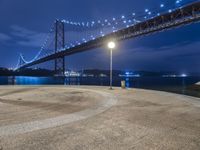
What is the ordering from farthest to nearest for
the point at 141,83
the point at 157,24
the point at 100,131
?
the point at 141,83
the point at 157,24
the point at 100,131

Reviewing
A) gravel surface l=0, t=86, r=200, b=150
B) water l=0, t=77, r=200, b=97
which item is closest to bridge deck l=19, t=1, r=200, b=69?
water l=0, t=77, r=200, b=97

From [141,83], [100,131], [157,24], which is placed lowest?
[100,131]

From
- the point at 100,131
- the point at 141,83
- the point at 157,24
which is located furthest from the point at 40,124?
the point at 141,83

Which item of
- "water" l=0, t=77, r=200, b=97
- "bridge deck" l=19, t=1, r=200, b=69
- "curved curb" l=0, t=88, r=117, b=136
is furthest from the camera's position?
"bridge deck" l=19, t=1, r=200, b=69

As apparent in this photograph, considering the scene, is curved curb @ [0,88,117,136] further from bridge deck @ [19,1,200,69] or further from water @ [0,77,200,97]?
bridge deck @ [19,1,200,69]

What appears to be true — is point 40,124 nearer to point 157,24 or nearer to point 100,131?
point 100,131

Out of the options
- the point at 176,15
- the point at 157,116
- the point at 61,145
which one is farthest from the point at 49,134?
the point at 176,15

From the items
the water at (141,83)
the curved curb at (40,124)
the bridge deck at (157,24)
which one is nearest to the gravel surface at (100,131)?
the curved curb at (40,124)

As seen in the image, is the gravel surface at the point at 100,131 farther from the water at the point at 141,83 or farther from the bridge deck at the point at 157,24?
the bridge deck at the point at 157,24

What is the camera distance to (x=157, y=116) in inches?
225

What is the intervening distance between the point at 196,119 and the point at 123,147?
2922mm

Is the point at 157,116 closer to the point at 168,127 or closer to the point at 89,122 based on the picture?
the point at 168,127

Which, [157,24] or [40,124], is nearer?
[40,124]

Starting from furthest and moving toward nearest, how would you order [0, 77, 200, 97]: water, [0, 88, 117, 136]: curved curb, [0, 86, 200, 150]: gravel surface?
[0, 77, 200, 97]: water < [0, 88, 117, 136]: curved curb < [0, 86, 200, 150]: gravel surface
